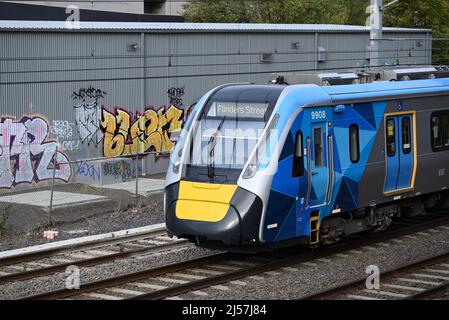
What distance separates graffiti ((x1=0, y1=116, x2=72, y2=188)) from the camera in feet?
80.2

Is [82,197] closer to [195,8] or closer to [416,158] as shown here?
[416,158]

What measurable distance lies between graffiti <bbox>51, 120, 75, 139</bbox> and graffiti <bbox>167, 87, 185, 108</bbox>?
14.7ft

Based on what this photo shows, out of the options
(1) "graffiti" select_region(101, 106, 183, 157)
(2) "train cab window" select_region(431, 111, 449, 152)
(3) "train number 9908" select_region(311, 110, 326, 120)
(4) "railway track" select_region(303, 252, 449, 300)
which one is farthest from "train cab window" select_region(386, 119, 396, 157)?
(1) "graffiti" select_region(101, 106, 183, 157)

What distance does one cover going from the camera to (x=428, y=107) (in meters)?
18.0

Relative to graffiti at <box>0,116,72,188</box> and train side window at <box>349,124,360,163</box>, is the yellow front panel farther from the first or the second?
graffiti at <box>0,116,72,188</box>

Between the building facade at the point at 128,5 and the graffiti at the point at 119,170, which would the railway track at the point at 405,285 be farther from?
the building facade at the point at 128,5

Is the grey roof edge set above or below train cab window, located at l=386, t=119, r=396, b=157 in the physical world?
above

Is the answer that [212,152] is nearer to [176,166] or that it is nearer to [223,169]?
[223,169]

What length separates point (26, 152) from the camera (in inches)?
992

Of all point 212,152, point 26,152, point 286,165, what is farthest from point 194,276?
point 26,152

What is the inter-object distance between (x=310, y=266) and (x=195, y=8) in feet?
110

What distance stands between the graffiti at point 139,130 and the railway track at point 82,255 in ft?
30.5

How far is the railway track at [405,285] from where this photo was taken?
43.0 feet

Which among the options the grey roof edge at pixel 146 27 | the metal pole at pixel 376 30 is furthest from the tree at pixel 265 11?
the metal pole at pixel 376 30
